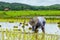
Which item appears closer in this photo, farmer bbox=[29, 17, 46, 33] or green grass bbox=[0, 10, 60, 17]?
farmer bbox=[29, 17, 46, 33]

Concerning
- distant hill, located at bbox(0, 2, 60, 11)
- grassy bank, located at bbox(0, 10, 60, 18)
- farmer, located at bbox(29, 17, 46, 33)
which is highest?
distant hill, located at bbox(0, 2, 60, 11)

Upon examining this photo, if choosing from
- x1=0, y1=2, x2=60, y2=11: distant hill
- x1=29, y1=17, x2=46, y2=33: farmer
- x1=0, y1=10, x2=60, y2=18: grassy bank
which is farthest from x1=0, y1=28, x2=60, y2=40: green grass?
x1=0, y1=2, x2=60, y2=11: distant hill

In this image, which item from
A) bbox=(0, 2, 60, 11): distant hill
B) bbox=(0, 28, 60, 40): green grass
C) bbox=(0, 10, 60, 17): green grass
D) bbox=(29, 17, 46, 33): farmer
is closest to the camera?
bbox=(0, 28, 60, 40): green grass

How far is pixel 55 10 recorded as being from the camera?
Answer: 284 inches

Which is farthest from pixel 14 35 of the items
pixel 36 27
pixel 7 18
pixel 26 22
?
pixel 7 18

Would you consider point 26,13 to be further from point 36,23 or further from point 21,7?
point 36,23

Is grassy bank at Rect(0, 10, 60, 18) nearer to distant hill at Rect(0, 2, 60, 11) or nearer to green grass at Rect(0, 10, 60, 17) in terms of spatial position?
green grass at Rect(0, 10, 60, 17)

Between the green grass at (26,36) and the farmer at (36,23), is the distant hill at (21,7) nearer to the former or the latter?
the farmer at (36,23)

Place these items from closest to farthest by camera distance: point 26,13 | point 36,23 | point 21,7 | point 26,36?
1. point 26,36
2. point 36,23
3. point 26,13
4. point 21,7

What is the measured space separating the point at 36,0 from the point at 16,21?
84 cm

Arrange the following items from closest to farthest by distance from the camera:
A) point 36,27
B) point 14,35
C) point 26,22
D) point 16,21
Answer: point 14,35 → point 36,27 → point 26,22 → point 16,21

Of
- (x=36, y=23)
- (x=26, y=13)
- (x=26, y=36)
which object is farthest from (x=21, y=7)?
(x=26, y=36)

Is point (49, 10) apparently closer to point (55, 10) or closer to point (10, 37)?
point (55, 10)

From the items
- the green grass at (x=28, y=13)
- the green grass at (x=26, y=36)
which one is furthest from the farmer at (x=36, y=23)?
the green grass at (x=26, y=36)
